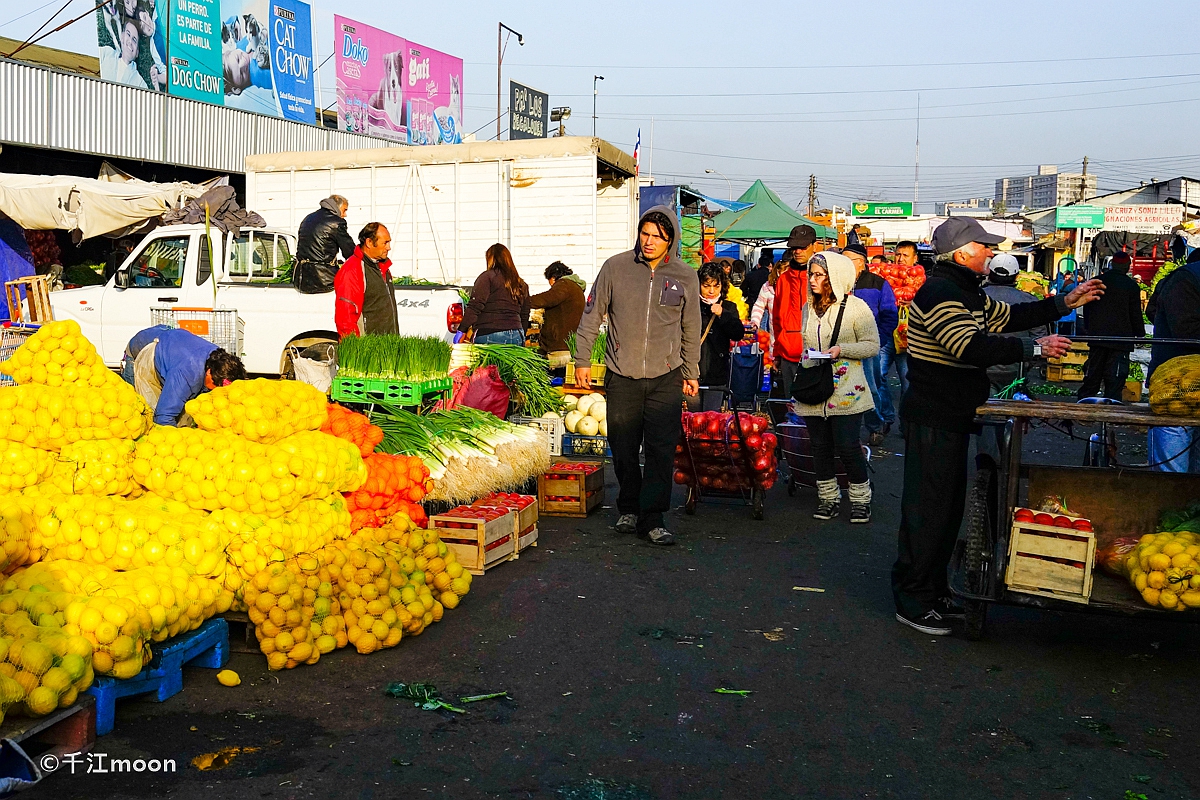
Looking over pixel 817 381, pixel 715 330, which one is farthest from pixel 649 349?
pixel 715 330

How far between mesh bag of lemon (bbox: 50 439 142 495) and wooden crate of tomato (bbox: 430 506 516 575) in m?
2.06

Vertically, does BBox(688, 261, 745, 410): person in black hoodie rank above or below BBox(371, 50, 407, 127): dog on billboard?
below

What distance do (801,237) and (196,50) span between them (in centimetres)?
1863

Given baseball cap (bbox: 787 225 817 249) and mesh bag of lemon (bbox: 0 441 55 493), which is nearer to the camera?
mesh bag of lemon (bbox: 0 441 55 493)

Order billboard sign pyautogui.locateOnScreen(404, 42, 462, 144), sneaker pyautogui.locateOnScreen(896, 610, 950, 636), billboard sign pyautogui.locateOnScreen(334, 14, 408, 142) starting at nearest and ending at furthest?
sneaker pyautogui.locateOnScreen(896, 610, 950, 636), billboard sign pyautogui.locateOnScreen(334, 14, 408, 142), billboard sign pyautogui.locateOnScreen(404, 42, 462, 144)

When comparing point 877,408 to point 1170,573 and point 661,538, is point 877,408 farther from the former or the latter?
point 1170,573

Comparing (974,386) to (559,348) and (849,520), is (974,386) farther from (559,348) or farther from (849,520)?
(559,348)

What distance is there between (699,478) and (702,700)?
4053 millimetres

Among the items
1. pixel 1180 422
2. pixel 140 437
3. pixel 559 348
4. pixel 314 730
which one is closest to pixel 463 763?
pixel 314 730

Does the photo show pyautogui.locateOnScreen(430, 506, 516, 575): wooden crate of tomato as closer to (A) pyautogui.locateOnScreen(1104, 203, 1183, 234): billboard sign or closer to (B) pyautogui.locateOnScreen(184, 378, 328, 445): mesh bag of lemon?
(B) pyautogui.locateOnScreen(184, 378, 328, 445): mesh bag of lemon

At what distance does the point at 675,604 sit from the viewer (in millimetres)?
5902

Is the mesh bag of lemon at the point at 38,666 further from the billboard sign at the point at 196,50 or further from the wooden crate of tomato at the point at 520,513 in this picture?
the billboard sign at the point at 196,50

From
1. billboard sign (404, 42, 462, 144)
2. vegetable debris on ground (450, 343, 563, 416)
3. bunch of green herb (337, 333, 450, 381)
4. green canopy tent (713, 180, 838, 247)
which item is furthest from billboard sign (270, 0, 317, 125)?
bunch of green herb (337, 333, 450, 381)

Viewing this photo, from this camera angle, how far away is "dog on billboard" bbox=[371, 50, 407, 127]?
31406 millimetres
